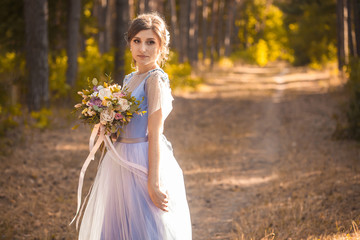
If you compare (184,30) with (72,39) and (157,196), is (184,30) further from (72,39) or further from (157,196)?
(157,196)

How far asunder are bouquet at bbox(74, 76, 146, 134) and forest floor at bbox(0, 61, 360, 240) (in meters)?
2.26

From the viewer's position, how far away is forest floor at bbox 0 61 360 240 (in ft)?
16.0

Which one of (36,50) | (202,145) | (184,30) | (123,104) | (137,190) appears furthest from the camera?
(184,30)

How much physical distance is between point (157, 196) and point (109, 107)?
720mm

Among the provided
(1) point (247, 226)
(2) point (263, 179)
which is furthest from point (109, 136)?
(2) point (263, 179)

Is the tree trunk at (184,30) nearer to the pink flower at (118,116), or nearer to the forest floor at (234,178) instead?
the forest floor at (234,178)

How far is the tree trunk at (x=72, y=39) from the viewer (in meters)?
11.3

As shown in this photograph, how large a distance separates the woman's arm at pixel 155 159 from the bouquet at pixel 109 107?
12cm

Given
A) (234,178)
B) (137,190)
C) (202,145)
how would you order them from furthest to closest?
1. (202,145)
2. (234,178)
3. (137,190)

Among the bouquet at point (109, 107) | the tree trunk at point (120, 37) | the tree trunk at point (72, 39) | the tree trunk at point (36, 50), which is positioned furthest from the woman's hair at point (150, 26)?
the tree trunk at point (72, 39)

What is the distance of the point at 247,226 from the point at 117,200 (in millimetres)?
2389

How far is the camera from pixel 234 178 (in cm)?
718

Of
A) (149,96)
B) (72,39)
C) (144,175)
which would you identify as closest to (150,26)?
(149,96)

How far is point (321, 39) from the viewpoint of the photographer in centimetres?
2864
